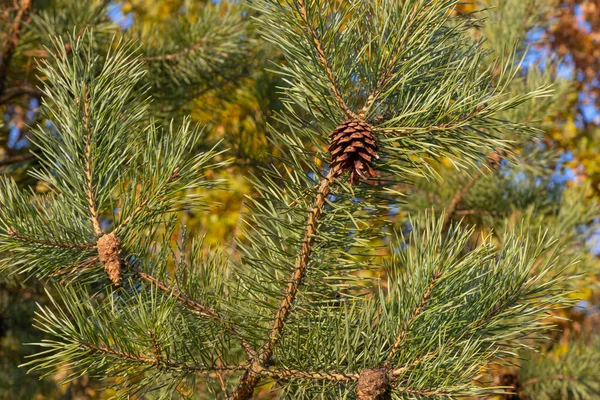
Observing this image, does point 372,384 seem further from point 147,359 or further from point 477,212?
point 477,212

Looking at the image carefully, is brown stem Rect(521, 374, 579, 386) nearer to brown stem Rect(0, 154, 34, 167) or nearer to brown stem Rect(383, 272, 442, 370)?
brown stem Rect(383, 272, 442, 370)

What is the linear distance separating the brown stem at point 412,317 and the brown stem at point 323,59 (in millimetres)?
200

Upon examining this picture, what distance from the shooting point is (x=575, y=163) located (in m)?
3.02

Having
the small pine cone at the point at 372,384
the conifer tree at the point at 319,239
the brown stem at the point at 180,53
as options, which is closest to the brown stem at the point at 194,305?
the conifer tree at the point at 319,239

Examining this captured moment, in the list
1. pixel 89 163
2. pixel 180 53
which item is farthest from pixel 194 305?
pixel 180 53

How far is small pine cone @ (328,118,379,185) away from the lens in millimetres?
699

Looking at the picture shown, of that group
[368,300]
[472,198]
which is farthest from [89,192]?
[472,198]

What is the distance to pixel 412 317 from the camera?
0.73m

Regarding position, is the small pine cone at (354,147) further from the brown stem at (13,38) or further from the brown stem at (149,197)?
the brown stem at (13,38)

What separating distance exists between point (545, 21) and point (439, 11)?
1205 millimetres

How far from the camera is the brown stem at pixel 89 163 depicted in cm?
79

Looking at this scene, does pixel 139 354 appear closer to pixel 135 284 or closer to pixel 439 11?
pixel 135 284

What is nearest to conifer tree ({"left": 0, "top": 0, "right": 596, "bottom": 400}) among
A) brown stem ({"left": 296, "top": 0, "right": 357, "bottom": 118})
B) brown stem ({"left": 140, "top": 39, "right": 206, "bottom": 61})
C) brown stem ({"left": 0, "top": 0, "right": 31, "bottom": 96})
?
brown stem ({"left": 296, "top": 0, "right": 357, "bottom": 118})

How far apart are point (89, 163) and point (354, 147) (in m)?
0.32
